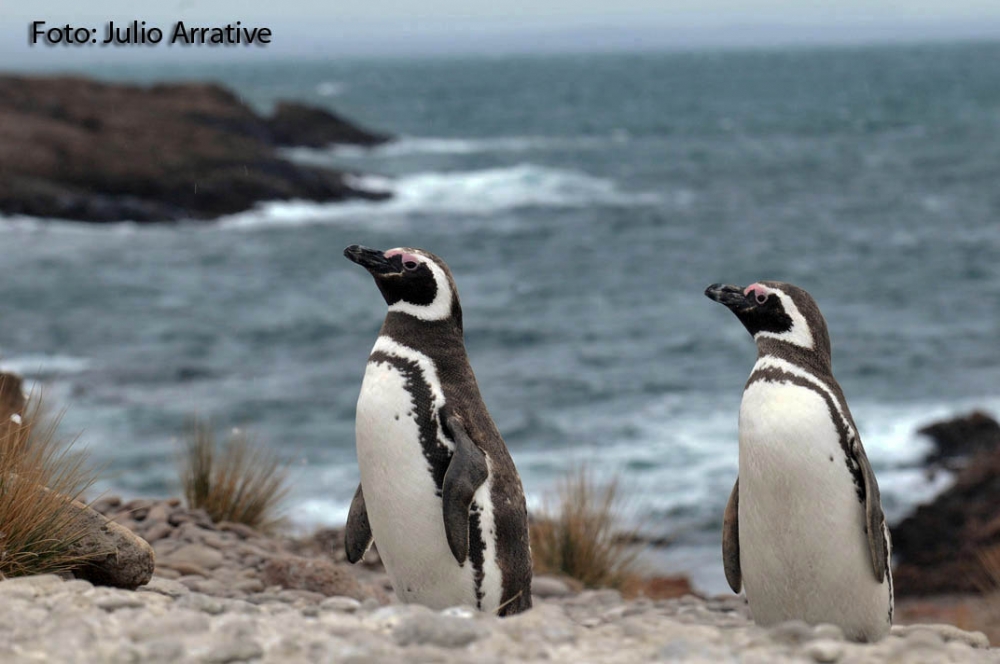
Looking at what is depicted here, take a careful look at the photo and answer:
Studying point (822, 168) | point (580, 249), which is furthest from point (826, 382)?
point (822, 168)

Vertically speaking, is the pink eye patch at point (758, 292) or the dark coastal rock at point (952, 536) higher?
the pink eye patch at point (758, 292)

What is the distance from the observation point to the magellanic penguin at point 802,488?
4.75 meters

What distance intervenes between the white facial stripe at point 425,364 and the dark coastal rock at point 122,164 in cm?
3051

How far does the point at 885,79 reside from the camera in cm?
11844

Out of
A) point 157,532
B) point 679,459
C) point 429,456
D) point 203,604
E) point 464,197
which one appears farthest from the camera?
point 464,197

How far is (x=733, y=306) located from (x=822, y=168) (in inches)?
1935

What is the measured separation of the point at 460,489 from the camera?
4652 mm

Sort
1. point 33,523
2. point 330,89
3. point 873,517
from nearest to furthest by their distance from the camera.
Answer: point 873,517 → point 33,523 → point 330,89

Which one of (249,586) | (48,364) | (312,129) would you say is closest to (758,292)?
(249,586)

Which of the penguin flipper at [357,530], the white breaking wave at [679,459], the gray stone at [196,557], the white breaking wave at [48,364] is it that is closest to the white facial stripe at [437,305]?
the penguin flipper at [357,530]

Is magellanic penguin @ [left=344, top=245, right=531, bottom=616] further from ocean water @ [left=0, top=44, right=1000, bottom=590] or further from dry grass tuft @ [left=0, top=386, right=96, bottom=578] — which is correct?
ocean water @ [left=0, top=44, right=1000, bottom=590]

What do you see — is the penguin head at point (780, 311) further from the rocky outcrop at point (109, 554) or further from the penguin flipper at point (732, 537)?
the rocky outcrop at point (109, 554)

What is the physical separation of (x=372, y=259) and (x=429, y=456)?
2.56 feet

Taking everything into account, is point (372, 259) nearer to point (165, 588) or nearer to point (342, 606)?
point (342, 606)
